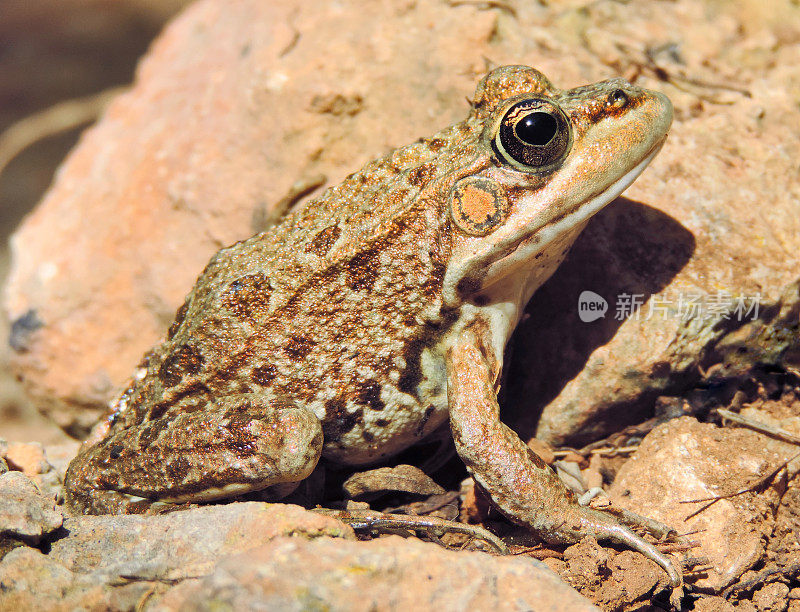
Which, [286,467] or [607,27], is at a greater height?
[607,27]

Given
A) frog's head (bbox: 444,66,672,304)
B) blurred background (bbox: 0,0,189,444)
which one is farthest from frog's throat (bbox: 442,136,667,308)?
blurred background (bbox: 0,0,189,444)

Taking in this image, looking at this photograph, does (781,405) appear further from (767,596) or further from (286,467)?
(286,467)

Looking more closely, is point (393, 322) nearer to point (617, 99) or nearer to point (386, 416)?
point (386, 416)

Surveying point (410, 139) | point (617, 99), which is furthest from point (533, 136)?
point (410, 139)

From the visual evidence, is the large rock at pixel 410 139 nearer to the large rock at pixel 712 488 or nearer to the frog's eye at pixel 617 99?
the large rock at pixel 712 488

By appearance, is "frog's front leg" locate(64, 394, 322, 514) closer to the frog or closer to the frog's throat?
the frog

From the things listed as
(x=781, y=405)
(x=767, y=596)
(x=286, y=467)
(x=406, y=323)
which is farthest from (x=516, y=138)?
(x=767, y=596)

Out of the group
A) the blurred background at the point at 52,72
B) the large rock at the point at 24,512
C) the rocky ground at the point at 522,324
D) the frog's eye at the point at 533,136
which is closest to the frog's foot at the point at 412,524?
the rocky ground at the point at 522,324
